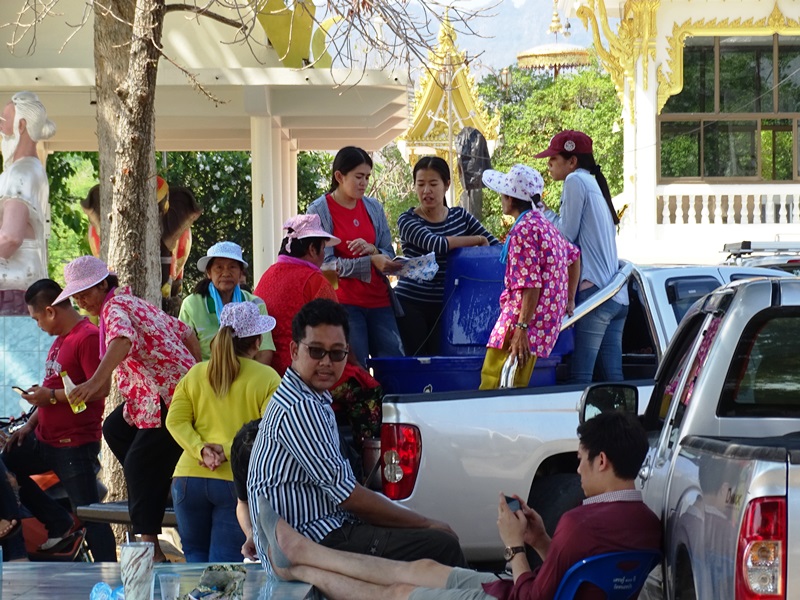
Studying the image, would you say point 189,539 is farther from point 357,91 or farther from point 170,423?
point 357,91

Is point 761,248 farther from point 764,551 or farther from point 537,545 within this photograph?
point 764,551

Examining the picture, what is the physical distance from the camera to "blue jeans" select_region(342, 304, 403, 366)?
752cm

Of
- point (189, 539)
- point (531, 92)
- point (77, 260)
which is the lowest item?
point (189, 539)

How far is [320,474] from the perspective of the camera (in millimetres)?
4848

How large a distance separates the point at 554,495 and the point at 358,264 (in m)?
2.05

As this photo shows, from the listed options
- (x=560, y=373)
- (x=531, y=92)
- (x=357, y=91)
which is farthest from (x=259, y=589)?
(x=531, y=92)

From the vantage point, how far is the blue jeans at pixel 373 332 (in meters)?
7.52

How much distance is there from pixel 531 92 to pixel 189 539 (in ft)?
179

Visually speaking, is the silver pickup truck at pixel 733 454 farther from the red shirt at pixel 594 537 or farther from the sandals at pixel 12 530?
the sandals at pixel 12 530

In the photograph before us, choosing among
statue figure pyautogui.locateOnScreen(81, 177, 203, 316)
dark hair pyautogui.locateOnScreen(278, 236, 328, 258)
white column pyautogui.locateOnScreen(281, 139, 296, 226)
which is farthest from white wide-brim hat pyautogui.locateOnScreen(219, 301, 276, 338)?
white column pyautogui.locateOnScreen(281, 139, 296, 226)

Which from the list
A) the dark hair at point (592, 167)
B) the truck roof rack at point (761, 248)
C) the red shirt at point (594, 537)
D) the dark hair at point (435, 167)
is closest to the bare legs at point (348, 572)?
the red shirt at point (594, 537)

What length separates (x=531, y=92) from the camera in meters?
59.0

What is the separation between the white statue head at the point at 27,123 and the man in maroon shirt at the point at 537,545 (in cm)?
698

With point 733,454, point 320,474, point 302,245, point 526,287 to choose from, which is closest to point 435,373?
point 526,287
